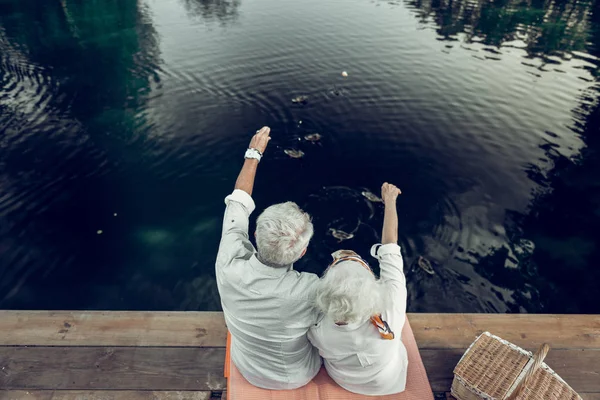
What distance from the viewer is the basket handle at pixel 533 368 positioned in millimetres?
3182

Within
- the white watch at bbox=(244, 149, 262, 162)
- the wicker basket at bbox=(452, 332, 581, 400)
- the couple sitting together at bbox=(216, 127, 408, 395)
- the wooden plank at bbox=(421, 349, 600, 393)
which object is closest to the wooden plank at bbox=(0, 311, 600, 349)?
the wooden plank at bbox=(421, 349, 600, 393)

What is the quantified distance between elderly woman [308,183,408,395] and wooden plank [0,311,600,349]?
57.0 inches

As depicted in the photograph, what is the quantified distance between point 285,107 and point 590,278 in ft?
34.8

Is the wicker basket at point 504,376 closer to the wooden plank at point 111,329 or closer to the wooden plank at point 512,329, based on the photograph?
the wooden plank at point 512,329

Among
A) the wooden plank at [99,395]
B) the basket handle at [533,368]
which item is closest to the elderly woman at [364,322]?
the basket handle at [533,368]

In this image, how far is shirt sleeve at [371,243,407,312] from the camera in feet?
9.83

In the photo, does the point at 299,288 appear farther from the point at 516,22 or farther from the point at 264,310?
the point at 516,22

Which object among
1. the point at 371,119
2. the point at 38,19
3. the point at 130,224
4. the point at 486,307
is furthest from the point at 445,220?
the point at 38,19

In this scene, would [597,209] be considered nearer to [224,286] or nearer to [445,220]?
[445,220]

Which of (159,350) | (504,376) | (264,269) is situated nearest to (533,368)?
(504,376)

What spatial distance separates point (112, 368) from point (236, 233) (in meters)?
2.57

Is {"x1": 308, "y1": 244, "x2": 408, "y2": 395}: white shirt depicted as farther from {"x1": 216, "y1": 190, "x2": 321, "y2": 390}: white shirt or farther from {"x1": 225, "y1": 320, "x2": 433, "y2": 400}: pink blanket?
{"x1": 216, "y1": 190, "x2": 321, "y2": 390}: white shirt

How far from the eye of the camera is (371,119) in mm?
13258

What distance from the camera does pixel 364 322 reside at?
2803mm
